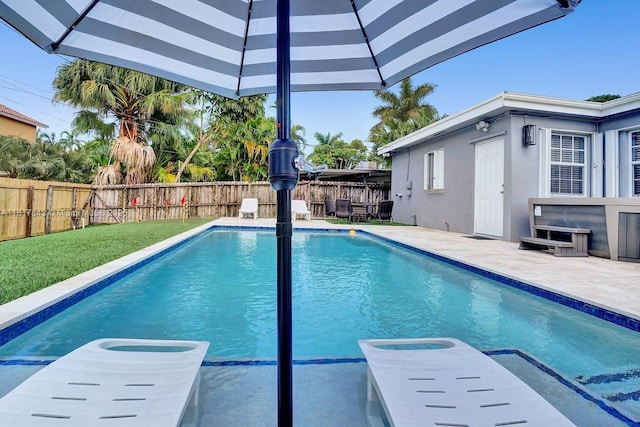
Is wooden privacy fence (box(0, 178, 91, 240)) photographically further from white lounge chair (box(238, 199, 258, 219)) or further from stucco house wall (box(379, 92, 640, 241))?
stucco house wall (box(379, 92, 640, 241))

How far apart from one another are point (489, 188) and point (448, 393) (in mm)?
7878

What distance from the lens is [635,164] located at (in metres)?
7.17

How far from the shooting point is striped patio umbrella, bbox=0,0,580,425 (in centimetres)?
157

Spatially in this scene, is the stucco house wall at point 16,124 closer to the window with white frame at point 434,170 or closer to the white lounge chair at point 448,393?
the window with white frame at point 434,170

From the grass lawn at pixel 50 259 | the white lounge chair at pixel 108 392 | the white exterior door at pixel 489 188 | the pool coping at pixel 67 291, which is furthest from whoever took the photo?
the white exterior door at pixel 489 188

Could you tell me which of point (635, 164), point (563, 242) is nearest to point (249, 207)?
point (563, 242)

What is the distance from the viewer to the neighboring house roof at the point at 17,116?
52.1ft

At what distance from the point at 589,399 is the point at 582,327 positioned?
65.2 inches

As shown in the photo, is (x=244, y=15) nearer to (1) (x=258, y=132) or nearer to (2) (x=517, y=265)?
(2) (x=517, y=265)

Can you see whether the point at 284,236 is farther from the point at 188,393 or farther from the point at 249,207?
the point at 249,207

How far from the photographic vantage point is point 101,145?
15.8 m

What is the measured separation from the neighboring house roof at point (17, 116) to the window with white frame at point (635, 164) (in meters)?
23.6

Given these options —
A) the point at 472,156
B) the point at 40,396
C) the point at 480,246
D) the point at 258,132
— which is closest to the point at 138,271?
the point at 40,396

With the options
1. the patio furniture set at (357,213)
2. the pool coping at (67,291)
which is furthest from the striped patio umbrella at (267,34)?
the patio furniture set at (357,213)
